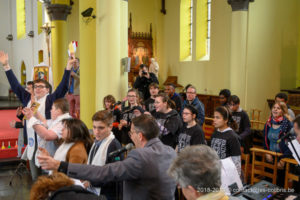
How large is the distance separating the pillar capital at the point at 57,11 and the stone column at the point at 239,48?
22.2 feet

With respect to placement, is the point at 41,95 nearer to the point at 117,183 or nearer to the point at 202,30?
the point at 117,183

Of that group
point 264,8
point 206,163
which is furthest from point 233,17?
point 206,163

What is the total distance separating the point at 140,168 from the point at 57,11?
39.5ft

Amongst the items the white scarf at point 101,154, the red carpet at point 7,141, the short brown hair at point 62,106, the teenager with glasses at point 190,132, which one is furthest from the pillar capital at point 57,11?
the white scarf at point 101,154

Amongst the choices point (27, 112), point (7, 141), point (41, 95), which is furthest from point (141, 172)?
point (7, 141)

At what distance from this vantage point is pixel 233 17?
9.59 meters

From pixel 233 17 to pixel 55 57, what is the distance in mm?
7119

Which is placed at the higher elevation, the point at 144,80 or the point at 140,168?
the point at 144,80

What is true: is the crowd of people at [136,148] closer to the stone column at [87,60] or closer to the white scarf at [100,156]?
the white scarf at [100,156]

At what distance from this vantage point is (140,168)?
2.14m

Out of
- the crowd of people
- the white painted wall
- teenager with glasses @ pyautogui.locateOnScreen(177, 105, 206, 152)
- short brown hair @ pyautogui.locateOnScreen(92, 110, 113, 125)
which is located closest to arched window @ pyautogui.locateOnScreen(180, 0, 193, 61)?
the crowd of people

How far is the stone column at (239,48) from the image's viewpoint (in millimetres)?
9461

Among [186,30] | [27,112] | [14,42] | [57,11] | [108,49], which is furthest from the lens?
[14,42]

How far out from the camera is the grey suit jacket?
204 centimetres
